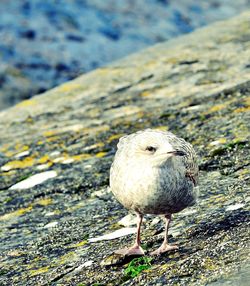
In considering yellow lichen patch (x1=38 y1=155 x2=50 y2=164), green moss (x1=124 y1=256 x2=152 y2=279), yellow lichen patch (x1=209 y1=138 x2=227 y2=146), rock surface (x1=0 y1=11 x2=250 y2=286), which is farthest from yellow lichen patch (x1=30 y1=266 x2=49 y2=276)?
yellow lichen patch (x1=38 y1=155 x2=50 y2=164)

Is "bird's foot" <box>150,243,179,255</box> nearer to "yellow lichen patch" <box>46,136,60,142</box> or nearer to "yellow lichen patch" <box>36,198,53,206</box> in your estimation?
"yellow lichen patch" <box>36,198,53,206</box>

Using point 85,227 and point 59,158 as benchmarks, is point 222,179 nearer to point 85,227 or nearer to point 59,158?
point 85,227

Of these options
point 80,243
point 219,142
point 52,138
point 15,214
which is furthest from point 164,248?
point 52,138

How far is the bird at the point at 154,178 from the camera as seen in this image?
469cm

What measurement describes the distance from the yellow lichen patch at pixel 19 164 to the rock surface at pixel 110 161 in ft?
0.04

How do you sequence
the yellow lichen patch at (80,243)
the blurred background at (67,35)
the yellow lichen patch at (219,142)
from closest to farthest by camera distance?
the yellow lichen patch at (80,243), the yellow lichen patch at (219,142), the blurred background at (67,35)

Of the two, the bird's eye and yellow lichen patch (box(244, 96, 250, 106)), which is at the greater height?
the bird's eye

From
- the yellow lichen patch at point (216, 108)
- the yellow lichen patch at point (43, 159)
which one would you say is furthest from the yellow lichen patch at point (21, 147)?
the yellow lichen patch at point (216, 108)

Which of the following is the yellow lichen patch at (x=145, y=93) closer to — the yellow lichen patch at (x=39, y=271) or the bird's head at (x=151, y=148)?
the bird's head at (x=151, y=148)

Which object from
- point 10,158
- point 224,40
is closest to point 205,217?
point 10,158

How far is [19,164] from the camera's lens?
7398 millimetres

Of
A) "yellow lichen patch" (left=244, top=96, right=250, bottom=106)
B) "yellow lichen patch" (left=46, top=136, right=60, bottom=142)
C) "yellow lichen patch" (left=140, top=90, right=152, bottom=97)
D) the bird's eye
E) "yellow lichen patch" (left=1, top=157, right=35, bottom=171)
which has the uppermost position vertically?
the bird's eye

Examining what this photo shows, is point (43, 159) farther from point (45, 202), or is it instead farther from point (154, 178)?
point (154, 178)

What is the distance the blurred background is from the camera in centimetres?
1141
